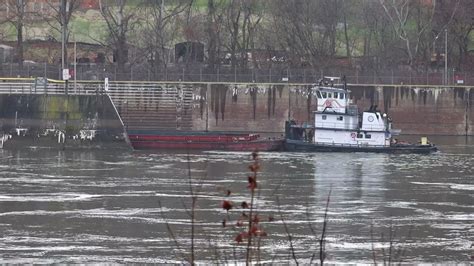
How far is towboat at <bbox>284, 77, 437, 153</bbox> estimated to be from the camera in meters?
69.8

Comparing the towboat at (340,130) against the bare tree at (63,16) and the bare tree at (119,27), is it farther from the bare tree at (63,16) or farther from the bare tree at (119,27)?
the bare tree at (119,27)

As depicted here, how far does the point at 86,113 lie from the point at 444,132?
2682cm

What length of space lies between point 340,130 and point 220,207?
2872 cm

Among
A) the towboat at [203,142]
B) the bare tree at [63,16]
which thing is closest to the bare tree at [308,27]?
the bare tree at [63,16]

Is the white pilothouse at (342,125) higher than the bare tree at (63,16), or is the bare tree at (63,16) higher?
the bare tree at (63,16)

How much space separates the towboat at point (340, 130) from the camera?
229ft

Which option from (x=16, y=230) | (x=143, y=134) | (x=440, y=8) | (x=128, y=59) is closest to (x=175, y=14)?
(x=128, y=59)

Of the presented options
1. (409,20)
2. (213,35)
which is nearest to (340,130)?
(213,35)

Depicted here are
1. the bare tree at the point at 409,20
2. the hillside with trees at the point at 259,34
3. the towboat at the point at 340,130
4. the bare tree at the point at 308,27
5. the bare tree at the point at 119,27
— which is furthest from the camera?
the bare tree at the point at 308,27

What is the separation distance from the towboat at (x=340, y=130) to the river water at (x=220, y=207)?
3084mm

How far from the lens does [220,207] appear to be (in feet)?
139

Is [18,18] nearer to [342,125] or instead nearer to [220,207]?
[342,125]

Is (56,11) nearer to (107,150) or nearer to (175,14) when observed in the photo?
(175,14)

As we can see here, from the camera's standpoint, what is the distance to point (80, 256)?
105 feet
